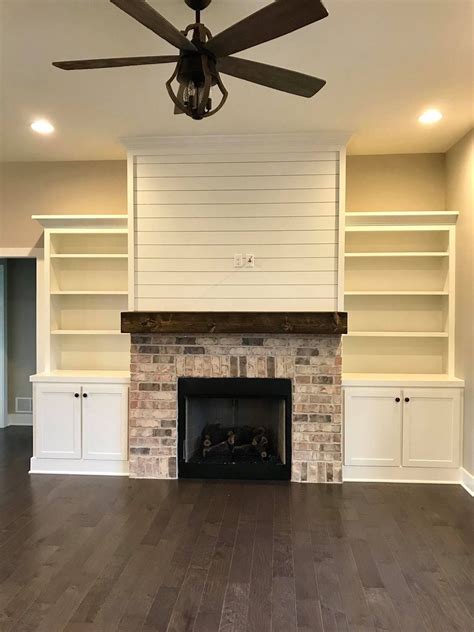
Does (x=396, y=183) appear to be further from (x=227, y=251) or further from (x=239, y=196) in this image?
(x=227, y=251)

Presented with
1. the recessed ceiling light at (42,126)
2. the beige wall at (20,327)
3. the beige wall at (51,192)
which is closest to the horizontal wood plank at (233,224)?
the beige wall at (51,192)

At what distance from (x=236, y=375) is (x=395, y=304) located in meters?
1.62

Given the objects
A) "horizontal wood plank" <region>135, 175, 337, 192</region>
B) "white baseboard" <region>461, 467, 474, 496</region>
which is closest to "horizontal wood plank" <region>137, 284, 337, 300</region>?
"horizontal wood plank" <region>135, 175, 337, 192</region>

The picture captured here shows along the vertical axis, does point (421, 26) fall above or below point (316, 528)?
above

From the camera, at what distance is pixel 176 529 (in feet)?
9.78

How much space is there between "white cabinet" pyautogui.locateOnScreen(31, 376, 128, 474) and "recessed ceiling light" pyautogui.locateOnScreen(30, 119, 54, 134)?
80.3 inches

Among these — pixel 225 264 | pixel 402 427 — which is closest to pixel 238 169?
pixel 225 264

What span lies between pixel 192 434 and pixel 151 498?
31.0 inches

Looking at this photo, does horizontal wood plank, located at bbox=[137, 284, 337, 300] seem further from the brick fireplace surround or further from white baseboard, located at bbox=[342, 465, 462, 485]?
white baseboard, located at bbox=[342, 465, 462, 485]

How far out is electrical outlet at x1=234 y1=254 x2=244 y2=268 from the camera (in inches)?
152

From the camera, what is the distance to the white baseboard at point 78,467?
13.0 feet

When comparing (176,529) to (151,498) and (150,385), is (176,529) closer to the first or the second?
(151,498)

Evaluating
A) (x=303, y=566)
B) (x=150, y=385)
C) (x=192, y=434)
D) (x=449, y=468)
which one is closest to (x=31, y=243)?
(x=150, y=385)

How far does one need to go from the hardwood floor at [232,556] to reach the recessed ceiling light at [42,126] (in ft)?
9.28
